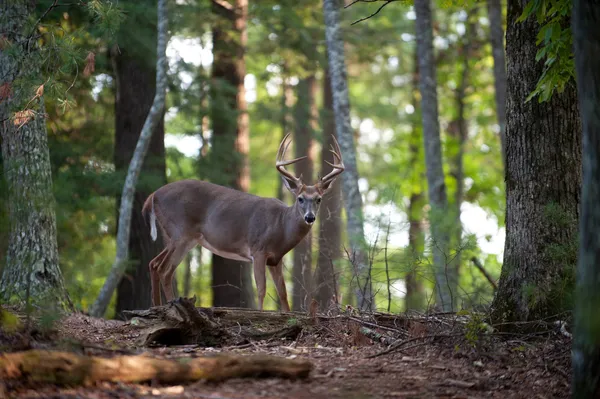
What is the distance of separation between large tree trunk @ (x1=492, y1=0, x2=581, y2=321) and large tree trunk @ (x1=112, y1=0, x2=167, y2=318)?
7.41m

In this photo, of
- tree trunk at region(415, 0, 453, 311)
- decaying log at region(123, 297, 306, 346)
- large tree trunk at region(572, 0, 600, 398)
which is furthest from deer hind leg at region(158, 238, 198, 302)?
large tree trunk at region(572, 0, 600, 398)

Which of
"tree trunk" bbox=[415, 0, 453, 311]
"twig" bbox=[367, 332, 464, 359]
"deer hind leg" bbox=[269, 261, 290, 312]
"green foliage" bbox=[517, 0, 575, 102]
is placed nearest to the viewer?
"green foliage" bbox=[517, 0, 575, 102]

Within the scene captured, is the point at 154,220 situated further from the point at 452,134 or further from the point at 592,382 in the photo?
the point at 452,134

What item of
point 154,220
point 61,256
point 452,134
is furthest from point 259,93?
point 154,220

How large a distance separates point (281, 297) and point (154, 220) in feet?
7.68

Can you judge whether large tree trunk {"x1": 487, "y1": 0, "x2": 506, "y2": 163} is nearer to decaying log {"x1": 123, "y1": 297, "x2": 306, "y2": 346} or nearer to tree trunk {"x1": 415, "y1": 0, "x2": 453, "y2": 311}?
tree trunk {"x1": 415, "y1": 0, "x2": 453, "y2": 311}

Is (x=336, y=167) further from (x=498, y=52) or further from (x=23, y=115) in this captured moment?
(x=498, y=52)

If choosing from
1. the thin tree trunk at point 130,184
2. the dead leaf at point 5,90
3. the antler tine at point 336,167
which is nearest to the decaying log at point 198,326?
the dead leaf at point 5,90

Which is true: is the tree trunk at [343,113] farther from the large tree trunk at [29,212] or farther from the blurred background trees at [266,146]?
the large tree trunk at [29,212]

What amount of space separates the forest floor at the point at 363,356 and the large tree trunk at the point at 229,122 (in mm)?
7319

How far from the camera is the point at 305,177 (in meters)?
19.6

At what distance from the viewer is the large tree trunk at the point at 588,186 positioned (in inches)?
183

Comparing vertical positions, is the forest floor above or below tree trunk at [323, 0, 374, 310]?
below

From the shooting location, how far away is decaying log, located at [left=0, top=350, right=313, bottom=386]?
15.3 ft
